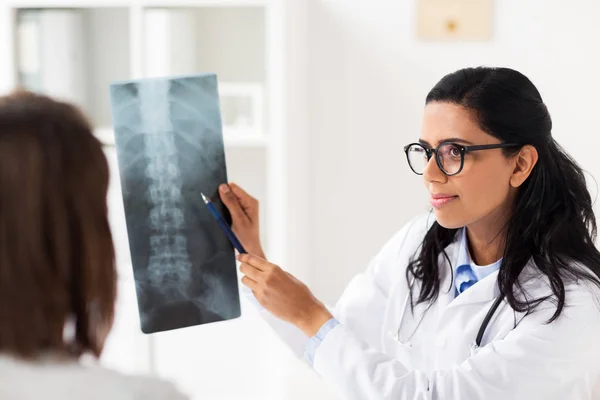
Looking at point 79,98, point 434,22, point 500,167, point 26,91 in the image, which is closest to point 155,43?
point 79,98

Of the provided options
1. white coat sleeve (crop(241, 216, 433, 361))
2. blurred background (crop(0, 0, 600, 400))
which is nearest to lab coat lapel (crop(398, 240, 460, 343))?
white coat sleeve (crop(241, 216, 433, 361))

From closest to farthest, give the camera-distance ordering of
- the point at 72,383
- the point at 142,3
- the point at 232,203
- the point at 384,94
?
the point at 72,383
the point at 232,203
the point at 142,3
the point at 384,94

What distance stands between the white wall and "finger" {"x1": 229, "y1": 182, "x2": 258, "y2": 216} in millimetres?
922

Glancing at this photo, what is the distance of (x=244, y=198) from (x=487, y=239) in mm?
510

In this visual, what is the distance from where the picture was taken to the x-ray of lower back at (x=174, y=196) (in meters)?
1.30

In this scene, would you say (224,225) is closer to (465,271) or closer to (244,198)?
(244,198)

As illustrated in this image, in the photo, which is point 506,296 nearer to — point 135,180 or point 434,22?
point 135,180

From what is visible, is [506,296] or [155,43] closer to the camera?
[506,296]

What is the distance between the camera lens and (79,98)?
2.35 meters

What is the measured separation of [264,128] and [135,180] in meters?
1.03

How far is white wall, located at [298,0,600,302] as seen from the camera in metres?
2.20

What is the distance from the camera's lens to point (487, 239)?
1474 mm

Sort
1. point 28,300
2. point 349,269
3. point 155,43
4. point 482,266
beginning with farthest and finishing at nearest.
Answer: point 349,269
point 155,43
point 482,266
point 28,300

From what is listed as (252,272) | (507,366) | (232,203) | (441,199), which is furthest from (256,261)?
(507,366)
